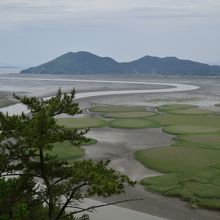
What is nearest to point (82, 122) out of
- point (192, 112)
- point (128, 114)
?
point (128, 114)

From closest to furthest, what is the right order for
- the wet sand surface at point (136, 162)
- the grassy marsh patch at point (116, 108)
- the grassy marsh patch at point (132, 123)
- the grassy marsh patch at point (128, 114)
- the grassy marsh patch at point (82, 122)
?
the wet sand surface at point (136, 162), the grassy marsh patch at point (132, 123), the grassy marsh patch at point (82, 122), the grassy marsh patch at point (128, 114), the grassy marsh patch at point (116, 108)

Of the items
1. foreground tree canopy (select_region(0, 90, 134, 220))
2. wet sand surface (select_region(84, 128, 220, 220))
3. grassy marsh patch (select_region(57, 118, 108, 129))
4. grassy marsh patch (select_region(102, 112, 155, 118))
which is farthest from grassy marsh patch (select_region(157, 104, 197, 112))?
foreground tree canopy (select_region(0, 90, 134, 220))

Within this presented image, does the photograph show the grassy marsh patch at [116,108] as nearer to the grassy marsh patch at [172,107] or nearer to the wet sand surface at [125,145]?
the grassy marsh patch at [172,107]

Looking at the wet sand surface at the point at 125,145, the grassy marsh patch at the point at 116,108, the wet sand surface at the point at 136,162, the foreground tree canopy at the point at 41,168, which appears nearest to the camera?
the foreground tree canopy at the point at 41,168

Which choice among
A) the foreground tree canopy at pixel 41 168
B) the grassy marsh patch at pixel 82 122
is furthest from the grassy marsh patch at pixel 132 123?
the foreground tree canopy at pixel 41 168

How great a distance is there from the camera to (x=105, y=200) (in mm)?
23312

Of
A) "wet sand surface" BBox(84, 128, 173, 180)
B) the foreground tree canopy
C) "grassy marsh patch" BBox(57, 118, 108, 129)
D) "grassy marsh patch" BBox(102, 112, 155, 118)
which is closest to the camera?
the foreground tree canopy

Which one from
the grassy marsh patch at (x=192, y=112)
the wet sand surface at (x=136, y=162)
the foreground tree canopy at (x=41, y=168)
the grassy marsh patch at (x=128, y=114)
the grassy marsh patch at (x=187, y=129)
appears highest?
the foreground tree canopy at (x=41, y=168)

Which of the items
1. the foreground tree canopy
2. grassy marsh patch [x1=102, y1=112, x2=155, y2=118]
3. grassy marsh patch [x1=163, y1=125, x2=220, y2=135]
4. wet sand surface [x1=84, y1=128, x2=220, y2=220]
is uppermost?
the foreground tree canopy

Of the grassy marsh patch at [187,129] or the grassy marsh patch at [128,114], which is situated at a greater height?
the grassy marsh patch at [187,129]

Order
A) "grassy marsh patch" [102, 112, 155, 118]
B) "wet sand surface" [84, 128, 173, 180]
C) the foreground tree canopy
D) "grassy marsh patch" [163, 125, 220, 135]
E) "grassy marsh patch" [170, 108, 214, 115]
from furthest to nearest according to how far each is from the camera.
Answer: "grassy marsh patch" [170, 108, 214, 115], "grassy marsh patch" [102, 112, 155, 118], "grassy marsh patch" [163, 125, 220, 135], "wet sand surface" [84, 128, 173, 180], the foreground tree canopy

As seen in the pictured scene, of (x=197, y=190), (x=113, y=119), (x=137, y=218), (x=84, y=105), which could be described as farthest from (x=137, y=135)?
(x=84, y=105)

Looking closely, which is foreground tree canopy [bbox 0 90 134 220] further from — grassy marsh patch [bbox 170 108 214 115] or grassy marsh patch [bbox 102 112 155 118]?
grassy marsh patch [bbox 170 108 214 115]

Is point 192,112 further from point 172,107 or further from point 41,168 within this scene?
point 41,168
